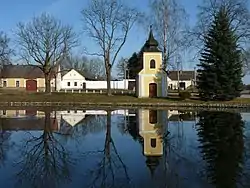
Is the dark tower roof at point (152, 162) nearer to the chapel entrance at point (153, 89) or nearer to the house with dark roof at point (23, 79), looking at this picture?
the chapel entrance at point (153, 89)

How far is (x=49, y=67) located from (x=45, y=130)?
38156 millimetres

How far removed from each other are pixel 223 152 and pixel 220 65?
32.4m

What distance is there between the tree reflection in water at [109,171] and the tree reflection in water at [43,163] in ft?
2.65

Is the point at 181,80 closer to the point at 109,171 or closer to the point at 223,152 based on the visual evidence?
the point at 223,152

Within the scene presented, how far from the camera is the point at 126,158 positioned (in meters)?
13.1

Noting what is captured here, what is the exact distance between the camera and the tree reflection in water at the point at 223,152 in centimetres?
1006

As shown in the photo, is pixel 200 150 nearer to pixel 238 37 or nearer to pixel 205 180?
pixel 205 180

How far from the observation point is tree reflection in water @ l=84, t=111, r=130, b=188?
9646 mm

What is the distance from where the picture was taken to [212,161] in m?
12.3

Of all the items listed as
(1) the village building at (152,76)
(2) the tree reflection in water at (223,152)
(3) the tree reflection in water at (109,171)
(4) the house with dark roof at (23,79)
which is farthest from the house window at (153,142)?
A: (4) the house with dark roof at (23,79)

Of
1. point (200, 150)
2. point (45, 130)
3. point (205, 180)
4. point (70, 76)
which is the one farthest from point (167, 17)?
point (70, 76)

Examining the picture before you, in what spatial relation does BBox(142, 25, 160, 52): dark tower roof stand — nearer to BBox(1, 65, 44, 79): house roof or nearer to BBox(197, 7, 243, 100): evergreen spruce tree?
BBox(197, 7, 243, 100): evergreen spruce tree

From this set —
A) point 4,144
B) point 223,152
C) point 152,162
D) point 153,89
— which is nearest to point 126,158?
point 152,162

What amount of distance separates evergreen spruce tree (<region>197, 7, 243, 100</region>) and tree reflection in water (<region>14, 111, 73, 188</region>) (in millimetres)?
30544
